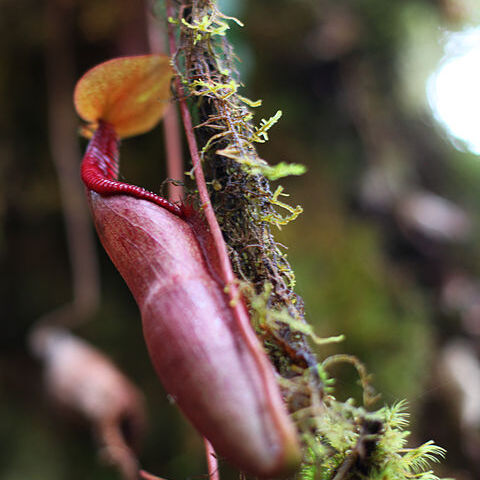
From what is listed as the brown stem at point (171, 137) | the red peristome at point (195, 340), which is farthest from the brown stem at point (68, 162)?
the red peristome at point (195, 340)

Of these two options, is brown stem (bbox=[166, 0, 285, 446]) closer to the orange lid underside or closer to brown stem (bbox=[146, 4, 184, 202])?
the orange lid underside

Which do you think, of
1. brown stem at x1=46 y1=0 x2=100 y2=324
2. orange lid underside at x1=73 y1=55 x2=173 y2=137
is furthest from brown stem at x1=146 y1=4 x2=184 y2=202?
brown stem at x1=46 y1=0 x2=100 y2=324

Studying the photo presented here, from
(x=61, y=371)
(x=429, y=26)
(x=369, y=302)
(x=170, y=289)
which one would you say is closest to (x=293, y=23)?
(x=429, y=26)

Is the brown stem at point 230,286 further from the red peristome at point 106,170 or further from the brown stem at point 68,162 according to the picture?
the brown stem at point 68,162

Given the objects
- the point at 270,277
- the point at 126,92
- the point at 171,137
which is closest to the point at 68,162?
the point at 171,137

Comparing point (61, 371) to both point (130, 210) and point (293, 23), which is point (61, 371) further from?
point (293, 23)

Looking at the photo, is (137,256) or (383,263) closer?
(137,256)
